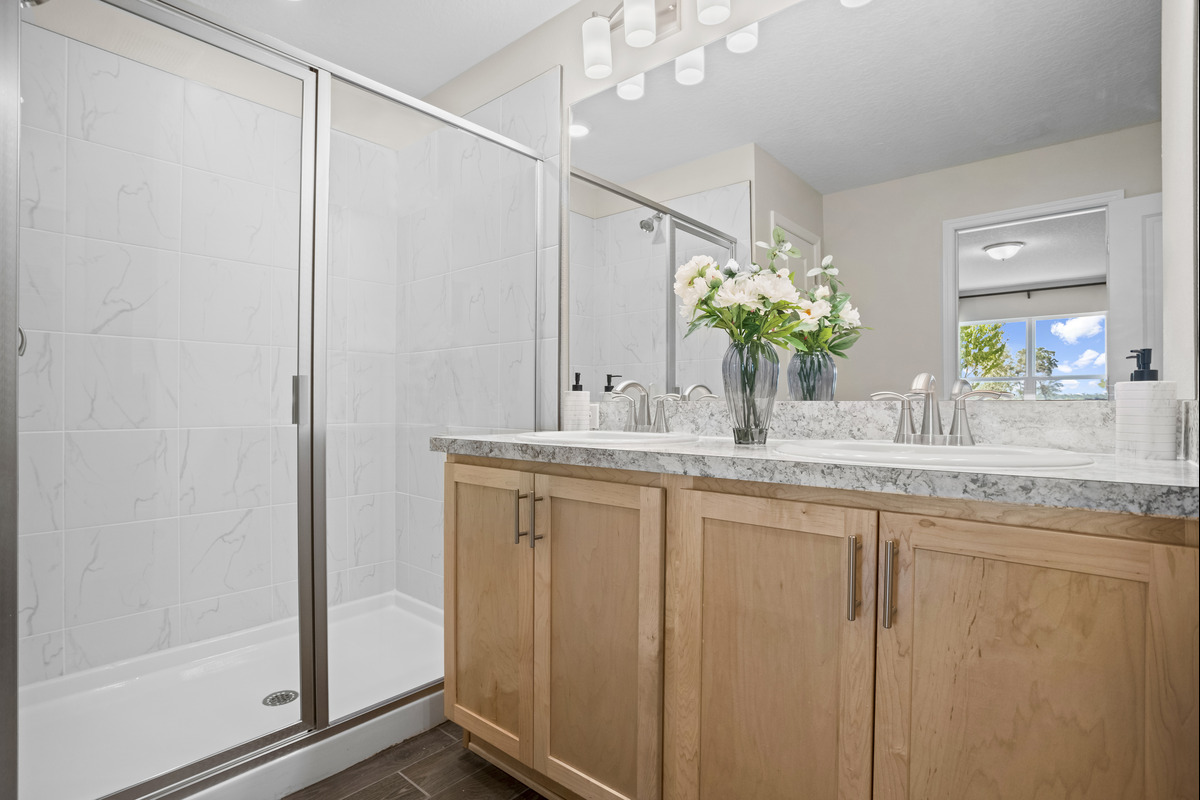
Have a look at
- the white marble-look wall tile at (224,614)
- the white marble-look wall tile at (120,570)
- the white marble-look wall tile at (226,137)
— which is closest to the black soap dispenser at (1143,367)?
the white marble-look wall tile at (226,137)

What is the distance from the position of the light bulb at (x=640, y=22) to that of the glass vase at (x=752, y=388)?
1.10 meters

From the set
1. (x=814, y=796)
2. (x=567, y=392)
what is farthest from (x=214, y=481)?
(x=814, y=796)

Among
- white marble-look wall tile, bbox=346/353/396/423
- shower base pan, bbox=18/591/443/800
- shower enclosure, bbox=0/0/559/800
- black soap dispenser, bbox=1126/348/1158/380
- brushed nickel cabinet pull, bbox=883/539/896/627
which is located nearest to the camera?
brushed nickel cabinet pull, bbox=883/539/896/627

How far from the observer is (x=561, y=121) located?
2229mm

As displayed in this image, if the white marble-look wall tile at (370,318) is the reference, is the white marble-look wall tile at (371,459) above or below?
below

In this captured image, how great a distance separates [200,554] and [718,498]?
197 cm

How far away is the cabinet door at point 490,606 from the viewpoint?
4.67 feet

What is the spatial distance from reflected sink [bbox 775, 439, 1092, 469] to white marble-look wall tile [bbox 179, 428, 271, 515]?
1.83m

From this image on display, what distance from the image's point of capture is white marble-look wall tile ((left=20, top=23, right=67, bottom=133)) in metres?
1.58

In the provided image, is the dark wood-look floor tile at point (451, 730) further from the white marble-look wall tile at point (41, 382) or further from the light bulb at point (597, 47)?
the light bulb at point (597, 47)

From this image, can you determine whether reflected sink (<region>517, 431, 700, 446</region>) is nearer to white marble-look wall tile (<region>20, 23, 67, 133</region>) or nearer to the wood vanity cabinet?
the wood vanity cabinet

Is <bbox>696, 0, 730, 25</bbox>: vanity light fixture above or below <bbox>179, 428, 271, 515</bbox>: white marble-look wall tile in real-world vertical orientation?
above

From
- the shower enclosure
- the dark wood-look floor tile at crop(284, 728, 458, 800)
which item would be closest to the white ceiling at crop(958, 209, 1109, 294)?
the shower enclosure

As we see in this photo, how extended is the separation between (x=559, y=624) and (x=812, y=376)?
0.89m
